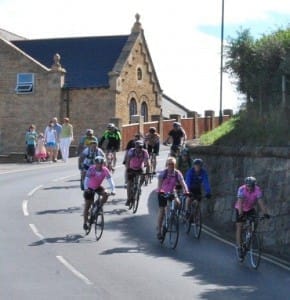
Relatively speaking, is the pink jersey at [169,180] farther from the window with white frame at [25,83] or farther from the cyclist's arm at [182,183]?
the window with white frame at [25,83]

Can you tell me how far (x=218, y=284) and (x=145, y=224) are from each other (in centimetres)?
615

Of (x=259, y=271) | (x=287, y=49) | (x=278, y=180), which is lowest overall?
(x=259, y=271)

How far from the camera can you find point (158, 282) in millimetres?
12250

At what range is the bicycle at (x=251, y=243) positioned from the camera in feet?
46.9

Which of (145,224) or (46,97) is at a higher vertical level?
(46,97)

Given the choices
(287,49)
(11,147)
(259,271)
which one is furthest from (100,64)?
(259,271)

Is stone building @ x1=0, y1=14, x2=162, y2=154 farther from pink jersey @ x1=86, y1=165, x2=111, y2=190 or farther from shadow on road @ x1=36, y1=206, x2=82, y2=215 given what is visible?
pink jersey @ x1=86, y1=165, x2=111, y2=190

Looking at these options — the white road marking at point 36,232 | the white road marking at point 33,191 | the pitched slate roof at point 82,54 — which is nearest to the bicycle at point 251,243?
the white road marking at point 36,232

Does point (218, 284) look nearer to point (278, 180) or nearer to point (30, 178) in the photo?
point (278, 180)

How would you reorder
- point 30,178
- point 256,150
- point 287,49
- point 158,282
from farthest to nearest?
point 30,178 < point 287,49 < point 256,150 < point 158,282

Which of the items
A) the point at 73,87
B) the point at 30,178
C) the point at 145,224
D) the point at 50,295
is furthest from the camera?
the point at 73,87

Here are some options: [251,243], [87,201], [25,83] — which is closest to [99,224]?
[87,201]

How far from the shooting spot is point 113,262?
1394cm

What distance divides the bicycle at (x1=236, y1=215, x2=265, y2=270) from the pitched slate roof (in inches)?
1324
